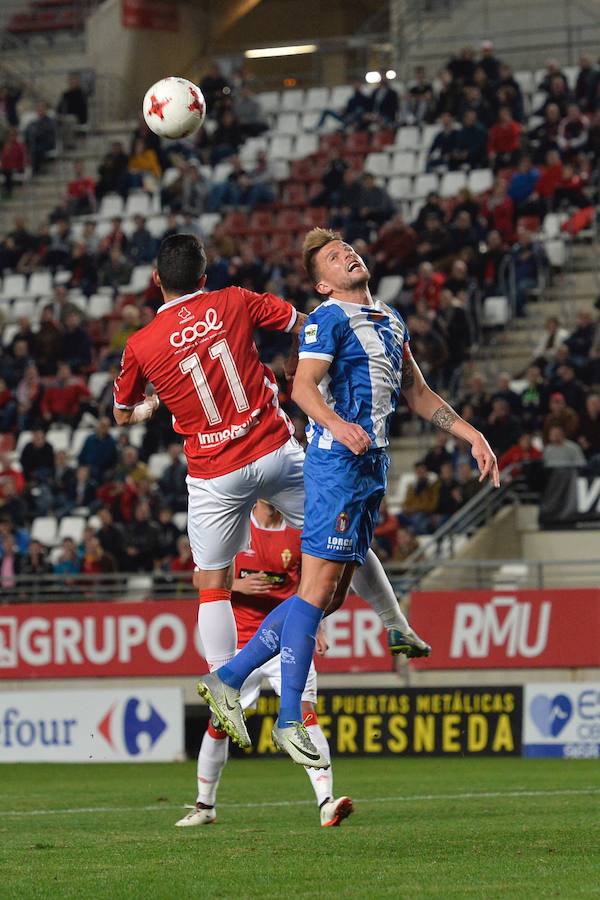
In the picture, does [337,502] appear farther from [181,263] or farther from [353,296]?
[181,263]

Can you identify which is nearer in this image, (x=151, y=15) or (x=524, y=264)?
(x=524, y=264)

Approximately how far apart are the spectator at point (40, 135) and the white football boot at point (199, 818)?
24194 mm

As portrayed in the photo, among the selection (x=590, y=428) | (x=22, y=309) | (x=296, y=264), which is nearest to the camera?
(x=590, y=428)

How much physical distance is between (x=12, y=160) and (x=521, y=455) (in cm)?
1500

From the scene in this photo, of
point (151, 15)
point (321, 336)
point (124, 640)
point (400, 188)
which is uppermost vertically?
point (151, 15)

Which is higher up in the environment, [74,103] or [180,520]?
[74,103]

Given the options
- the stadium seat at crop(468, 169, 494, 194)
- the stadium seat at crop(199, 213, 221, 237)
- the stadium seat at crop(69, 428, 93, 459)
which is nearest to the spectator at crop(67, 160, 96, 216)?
the stadium seat at crop(199, 213, 221, 237)

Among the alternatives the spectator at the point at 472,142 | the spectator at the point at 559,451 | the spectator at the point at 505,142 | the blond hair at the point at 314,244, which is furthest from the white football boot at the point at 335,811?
the spectator at the point at 472,142

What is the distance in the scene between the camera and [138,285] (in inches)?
1067

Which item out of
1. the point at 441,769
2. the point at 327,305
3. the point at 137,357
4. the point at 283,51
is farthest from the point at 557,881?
the point at 283,51

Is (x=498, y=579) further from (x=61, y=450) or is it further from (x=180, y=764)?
(x=61, y=450)

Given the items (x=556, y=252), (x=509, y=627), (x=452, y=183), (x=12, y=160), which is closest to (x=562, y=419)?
(x=509, y=627)

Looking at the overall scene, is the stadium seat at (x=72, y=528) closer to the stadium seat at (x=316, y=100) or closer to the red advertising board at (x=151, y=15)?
the stadium seat at (x=316, y=100)

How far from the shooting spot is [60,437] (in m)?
24.2
